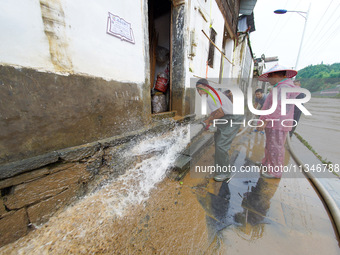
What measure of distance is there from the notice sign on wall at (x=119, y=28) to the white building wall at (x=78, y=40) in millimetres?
61

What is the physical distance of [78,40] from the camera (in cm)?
158

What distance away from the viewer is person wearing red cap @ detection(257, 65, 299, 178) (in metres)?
2.40

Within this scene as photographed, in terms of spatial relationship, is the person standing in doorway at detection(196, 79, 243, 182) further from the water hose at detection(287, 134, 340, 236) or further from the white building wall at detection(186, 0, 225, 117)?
the water hose at detection(287, 134, 340, 236)

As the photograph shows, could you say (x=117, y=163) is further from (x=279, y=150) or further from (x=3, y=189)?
(x=279, y=150)

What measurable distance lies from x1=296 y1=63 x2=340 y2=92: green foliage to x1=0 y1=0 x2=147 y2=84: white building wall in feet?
210

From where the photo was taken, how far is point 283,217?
1872 mm

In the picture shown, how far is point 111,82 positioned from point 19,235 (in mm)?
2047

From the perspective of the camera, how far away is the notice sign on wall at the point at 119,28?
6.18ft

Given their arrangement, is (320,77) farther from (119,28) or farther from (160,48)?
(119,28)

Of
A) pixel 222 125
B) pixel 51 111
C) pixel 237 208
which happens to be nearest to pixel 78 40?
pixel 51 111

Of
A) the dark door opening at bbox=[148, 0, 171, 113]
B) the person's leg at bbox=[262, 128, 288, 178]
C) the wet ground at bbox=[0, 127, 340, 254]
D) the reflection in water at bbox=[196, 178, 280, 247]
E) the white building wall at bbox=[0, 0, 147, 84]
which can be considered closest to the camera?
the white building wall at bbox=[0, 0, 147, 84]

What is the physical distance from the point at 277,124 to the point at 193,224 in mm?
2317

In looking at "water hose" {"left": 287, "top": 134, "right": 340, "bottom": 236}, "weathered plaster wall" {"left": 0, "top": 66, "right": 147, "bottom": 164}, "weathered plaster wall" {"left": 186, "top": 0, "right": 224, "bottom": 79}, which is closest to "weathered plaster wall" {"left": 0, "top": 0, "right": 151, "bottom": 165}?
"weathered plaster wall" {"left": 0, "top": 66, "right": 147, "bottom": 164}

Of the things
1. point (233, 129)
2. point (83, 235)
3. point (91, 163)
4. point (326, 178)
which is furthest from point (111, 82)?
point (326, 178)
